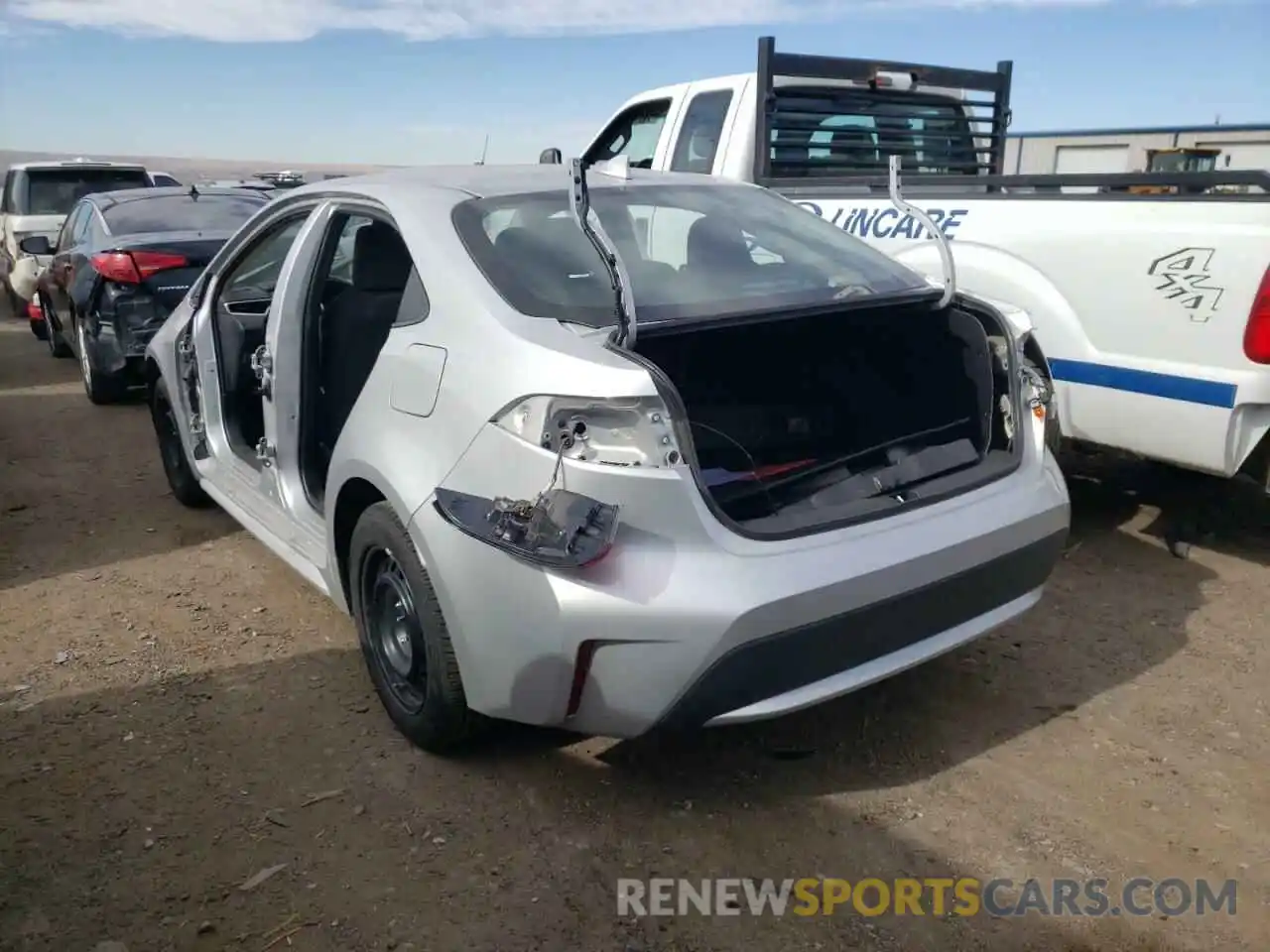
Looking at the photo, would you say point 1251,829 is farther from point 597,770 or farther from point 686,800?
point 597,770

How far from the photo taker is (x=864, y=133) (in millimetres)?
6215

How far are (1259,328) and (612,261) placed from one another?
2473mm

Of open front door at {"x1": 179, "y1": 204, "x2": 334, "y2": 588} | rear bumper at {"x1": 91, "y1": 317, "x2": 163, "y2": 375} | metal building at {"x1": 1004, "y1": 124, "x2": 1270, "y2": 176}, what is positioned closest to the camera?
open front door at {"x1": 179, "y1": 204, "x2": 334, "y2": 588}

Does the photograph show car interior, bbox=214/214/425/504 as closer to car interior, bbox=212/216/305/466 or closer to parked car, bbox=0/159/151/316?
car interior, bbox=212/216/305/466

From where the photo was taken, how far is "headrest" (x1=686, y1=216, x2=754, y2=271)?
3168mm

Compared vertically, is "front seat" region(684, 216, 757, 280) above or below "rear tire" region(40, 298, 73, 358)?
above

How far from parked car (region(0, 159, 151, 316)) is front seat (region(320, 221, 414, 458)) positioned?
9.73 metres

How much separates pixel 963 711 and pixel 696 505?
4.69ft

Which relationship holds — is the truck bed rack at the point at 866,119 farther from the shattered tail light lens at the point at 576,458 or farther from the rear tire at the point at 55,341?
the rear tire at the point at 55,341

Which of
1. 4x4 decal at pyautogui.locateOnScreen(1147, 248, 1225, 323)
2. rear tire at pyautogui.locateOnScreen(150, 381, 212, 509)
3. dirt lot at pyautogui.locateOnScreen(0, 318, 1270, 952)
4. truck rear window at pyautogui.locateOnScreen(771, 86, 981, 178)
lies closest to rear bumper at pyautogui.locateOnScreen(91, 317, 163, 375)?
rear tire at pyautogui.locateOnScreen(150, 381, 212, 509)

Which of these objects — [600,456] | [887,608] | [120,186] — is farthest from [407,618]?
[120,186]

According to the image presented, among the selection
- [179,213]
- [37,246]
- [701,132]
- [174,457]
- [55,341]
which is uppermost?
[701,132]

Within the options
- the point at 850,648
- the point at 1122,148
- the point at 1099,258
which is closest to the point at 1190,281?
the point at 1099,258

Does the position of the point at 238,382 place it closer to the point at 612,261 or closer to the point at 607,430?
the point at 612,261
